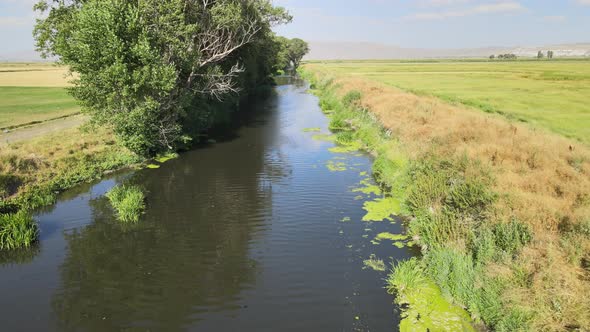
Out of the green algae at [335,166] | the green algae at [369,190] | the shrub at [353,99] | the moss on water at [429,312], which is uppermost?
the shrub at [353,99]

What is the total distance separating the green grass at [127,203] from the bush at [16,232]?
11.0ft

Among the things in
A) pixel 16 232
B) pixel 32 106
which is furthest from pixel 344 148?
pixel 32 106

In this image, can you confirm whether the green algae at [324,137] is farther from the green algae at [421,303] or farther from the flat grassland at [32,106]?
the green algae at [421,303]

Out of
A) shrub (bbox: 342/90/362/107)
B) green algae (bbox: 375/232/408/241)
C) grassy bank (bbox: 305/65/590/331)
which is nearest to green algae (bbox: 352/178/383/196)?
grassy bank (bbox: 305/65/590/331)

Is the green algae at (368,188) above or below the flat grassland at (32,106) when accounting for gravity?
below

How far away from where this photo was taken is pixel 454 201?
14664 mm

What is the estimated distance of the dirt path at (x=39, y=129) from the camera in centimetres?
2794

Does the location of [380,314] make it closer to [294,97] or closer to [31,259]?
[31,259]

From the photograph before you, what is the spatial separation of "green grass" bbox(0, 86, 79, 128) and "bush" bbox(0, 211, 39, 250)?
72.3 feet

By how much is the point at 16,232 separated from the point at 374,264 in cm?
1365

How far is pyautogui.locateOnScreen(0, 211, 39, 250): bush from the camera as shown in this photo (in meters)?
14.7

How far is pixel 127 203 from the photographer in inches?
693

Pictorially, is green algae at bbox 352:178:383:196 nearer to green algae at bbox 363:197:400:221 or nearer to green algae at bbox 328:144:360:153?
green algae at bbox 363:197:400:221

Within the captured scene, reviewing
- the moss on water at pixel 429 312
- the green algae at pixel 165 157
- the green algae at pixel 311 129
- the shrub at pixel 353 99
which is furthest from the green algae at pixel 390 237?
the shrub at pixel 353 99
